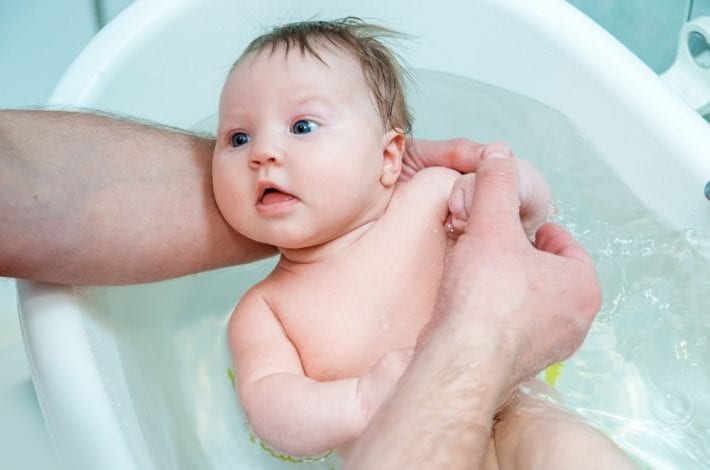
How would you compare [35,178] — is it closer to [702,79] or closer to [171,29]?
[171,29]

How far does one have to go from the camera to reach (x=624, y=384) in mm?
1227

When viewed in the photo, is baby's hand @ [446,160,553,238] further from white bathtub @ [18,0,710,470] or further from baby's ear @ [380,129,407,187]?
white bathtub @ [18,0,710,470]

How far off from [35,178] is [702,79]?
3.67ft

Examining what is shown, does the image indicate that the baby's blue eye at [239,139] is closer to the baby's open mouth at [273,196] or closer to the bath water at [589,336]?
the baby's open mouth at [273,196]

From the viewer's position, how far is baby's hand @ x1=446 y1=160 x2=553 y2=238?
1028 millimetres

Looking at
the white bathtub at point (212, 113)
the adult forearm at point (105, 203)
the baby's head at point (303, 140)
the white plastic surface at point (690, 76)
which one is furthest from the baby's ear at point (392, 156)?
the white plastic surface at point (690, 76)

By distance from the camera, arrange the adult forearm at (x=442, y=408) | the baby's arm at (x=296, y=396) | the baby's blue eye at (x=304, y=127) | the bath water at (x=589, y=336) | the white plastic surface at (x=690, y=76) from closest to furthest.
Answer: the adult forearm at (x=442, y=408) → the baby's arm at (x=296, y=396) → the baby's blue eye at (x=304, y=127) → the bath water at (x=589, y=336) → the white plastic surface at (x=690, y=76)

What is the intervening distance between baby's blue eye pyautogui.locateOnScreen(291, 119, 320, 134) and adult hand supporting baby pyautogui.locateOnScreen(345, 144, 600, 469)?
0.64ft

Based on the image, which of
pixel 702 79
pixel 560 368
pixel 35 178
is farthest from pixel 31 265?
pixel 702 79

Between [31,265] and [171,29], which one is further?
[171,29]

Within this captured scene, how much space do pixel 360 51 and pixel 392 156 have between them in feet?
0.43

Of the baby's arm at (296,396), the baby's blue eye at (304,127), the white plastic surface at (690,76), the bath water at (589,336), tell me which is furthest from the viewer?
the white plastic surface at (690,76)

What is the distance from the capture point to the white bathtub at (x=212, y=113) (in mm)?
988

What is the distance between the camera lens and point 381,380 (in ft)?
2.86
